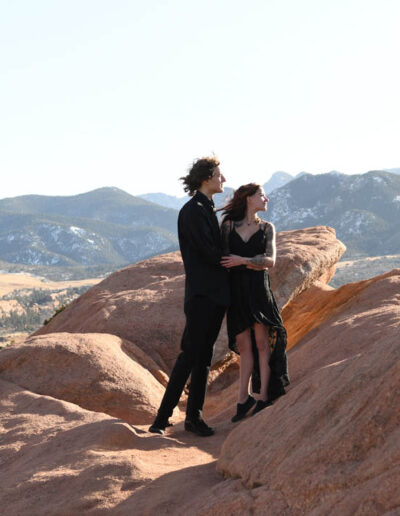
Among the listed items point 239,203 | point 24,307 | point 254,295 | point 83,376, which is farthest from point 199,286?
point 24,307

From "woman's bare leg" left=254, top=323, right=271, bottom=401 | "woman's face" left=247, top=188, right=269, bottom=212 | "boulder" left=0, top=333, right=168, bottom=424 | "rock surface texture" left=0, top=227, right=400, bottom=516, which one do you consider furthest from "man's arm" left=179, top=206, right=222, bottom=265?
"boulder" left=0, top=333, right=168, bottom=424

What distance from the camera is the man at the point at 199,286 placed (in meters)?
6.16

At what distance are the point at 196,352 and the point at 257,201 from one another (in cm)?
162

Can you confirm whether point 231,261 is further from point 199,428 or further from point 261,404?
point 199,428

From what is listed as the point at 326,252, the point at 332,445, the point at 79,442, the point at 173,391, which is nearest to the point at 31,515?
the point at 79,442

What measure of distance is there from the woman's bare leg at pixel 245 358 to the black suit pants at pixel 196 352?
13.5 inches

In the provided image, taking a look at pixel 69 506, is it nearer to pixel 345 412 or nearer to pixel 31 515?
pixel 31 515

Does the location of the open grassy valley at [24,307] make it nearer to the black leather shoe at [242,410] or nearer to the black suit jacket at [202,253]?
the black leather shoe at [242,410]

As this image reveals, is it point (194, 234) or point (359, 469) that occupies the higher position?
point (194, 234)

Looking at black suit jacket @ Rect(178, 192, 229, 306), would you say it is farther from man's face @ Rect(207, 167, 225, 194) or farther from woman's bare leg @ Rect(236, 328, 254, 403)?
woman's bare leg @ Rect(236, 328, 254, 403)

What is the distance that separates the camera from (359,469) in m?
3.77

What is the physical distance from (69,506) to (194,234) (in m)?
A: 2.62

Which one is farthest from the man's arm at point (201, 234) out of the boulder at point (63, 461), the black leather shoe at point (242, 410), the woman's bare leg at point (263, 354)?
the boulder at point (63, 461)

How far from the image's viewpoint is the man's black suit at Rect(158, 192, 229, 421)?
6.15m
